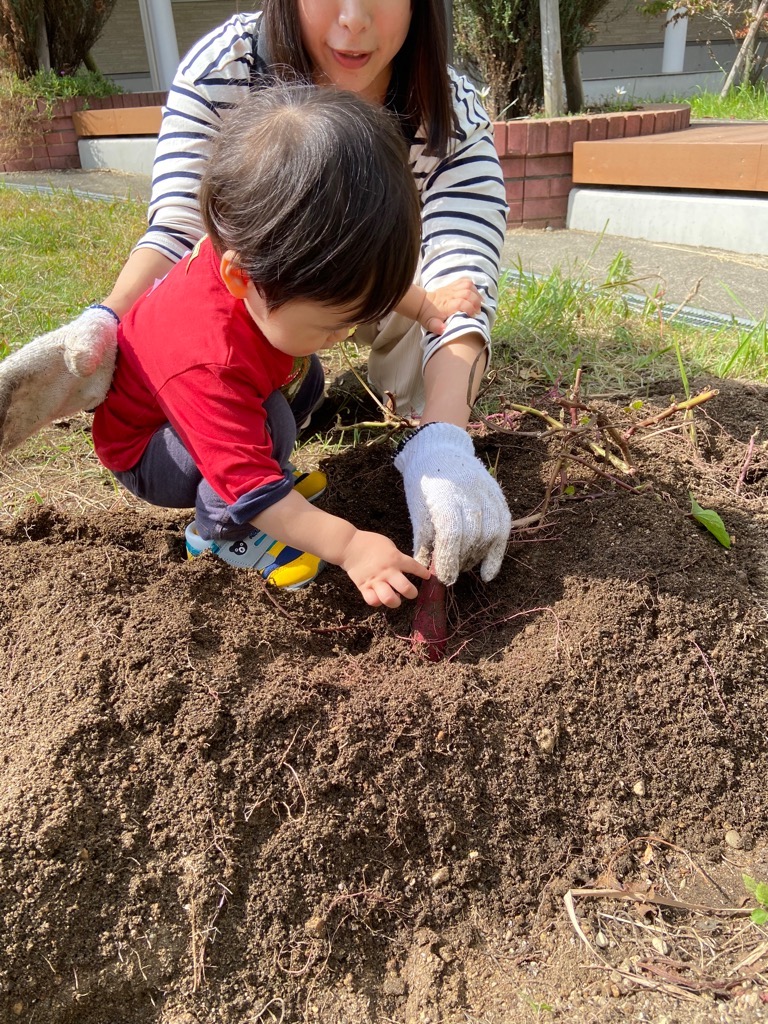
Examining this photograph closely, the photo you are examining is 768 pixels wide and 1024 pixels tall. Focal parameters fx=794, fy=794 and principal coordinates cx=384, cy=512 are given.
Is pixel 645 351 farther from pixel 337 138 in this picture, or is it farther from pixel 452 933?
pixel 452 933

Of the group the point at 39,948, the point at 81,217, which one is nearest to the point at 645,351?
the point at 39,948

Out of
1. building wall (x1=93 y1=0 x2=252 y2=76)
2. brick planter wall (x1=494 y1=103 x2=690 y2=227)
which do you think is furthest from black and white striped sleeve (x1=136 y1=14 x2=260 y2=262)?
building wall (x1=93 y1=0 x2=252 y2=76)

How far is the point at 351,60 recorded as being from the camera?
5.08 feet

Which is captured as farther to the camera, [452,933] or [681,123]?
[681,123]

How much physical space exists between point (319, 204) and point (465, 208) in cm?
87

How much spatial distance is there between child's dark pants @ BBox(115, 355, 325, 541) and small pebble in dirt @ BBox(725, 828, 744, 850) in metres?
0.91

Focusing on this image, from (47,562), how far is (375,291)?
773mm

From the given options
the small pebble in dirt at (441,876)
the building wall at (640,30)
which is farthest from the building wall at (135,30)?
the small pebble in dirt at (441,876)

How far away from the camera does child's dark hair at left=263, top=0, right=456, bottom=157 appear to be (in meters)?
1.57

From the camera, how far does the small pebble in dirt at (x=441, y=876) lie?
43.4 inches

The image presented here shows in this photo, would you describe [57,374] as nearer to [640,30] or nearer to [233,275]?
[233,275]

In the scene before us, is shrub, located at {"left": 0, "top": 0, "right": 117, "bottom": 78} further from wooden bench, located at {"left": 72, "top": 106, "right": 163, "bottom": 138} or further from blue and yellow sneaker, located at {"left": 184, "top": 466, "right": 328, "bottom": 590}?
blue and yellow sneaker, located at {"left": 184, "top": 466, "right": 328, "bottom": 590}

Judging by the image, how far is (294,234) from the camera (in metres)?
1.07

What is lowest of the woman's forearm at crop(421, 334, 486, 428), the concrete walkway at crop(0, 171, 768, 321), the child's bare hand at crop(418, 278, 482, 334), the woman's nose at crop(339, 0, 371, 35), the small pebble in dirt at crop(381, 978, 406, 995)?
the small pebble in dirt at crop(381, 978, 406, 995)
